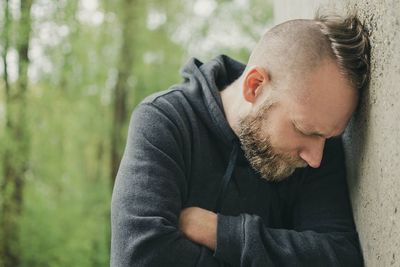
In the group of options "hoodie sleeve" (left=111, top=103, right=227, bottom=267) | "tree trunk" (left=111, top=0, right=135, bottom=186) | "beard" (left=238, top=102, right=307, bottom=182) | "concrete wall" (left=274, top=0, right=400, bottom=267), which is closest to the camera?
"concrete wall" (left=274, top=0, right=400, bottom=267)

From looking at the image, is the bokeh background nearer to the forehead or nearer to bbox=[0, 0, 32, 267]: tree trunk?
bbox=[0, 0, 32, 267]: tree trunk

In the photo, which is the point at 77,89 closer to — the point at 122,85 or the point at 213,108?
the point at 122,85

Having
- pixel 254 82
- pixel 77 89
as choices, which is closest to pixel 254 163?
pixel 254 82

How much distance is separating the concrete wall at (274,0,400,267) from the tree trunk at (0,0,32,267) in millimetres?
5060

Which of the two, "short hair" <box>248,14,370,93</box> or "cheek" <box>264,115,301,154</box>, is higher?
"short hair" <box>248,14,370,93</box>

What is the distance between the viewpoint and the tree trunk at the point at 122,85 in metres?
11.3

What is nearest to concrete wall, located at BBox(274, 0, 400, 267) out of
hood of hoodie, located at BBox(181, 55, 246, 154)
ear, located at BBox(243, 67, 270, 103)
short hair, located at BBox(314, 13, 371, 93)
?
short hair, located at BBox(314, 13, 371, 93)

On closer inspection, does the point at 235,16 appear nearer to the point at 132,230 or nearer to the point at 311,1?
the point at 311,1

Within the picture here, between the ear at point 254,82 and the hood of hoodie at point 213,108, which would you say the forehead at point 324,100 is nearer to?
the ear at point 254,82

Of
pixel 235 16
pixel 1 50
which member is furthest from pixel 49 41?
pixel 235 16

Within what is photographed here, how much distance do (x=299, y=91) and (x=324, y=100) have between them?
0.31 ft

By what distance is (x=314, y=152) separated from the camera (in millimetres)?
2066

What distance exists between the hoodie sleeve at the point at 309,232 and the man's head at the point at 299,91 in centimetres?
15

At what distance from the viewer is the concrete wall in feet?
5.24
